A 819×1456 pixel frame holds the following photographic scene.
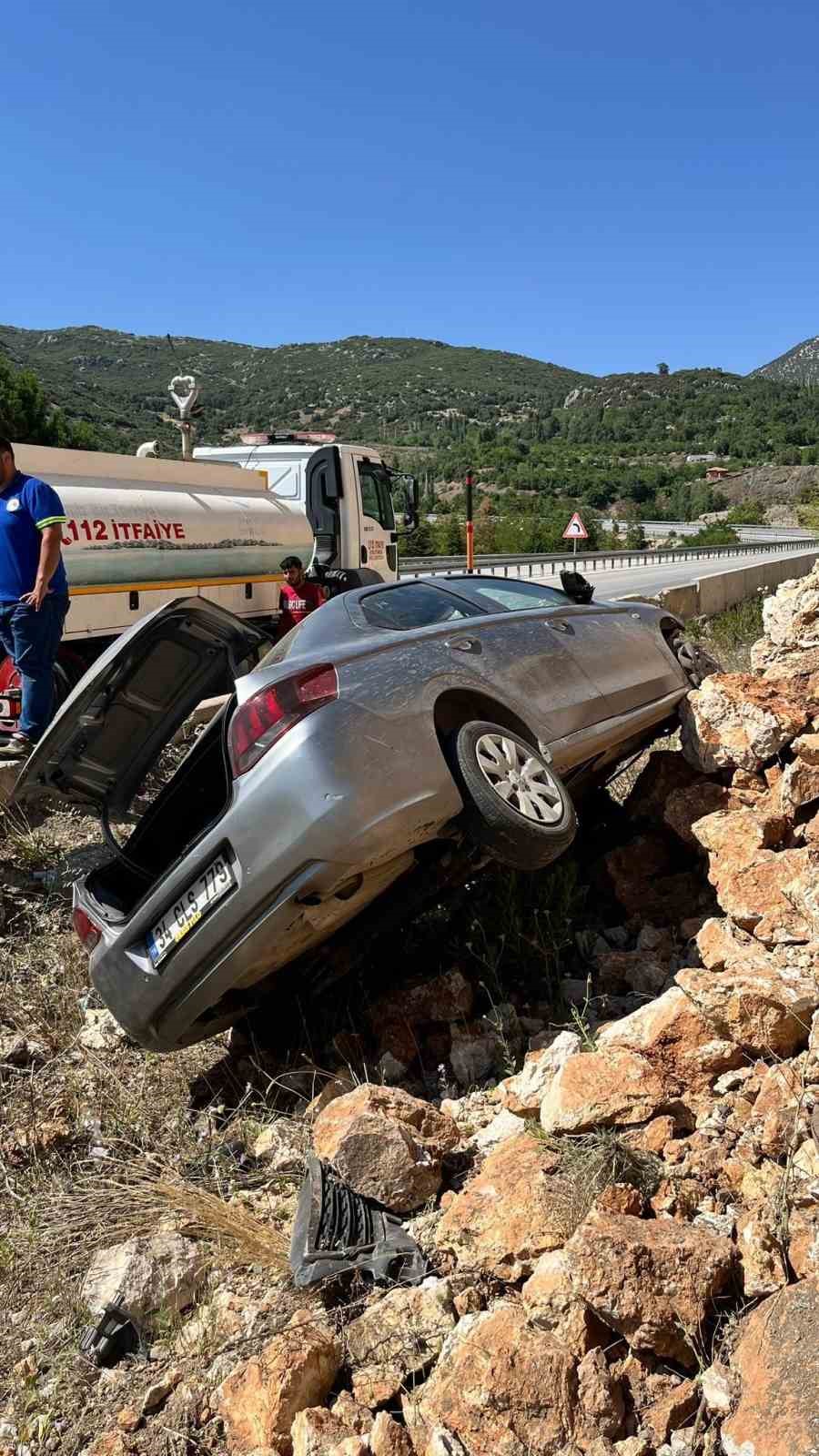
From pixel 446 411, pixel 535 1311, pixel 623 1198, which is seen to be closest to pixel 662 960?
pixel 623 1198

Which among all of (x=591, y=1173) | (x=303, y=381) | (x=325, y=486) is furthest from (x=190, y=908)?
(x=303, y=381)

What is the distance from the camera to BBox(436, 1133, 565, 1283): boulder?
2.72 meters

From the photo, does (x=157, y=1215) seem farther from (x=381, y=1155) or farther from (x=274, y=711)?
(x=274, y=711)

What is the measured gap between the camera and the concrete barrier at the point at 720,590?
1490 cm

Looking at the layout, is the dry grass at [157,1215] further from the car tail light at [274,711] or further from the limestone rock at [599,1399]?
the car tail light at [274,711]

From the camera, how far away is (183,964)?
3559mm

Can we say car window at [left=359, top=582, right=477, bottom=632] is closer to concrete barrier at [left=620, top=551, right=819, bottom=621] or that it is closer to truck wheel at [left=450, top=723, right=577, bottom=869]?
truck wheel at [left=450, top=723, right=577, bottom=869]

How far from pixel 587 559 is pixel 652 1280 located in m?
45.2

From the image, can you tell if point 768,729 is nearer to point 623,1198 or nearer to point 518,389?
point 623,1198

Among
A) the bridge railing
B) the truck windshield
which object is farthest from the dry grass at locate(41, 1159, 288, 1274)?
the bridge railing

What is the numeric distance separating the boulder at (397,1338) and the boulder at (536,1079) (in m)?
0.67

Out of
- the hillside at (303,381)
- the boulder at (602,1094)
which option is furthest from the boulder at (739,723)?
the hillside at (303,381)

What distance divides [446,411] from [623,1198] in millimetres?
137842

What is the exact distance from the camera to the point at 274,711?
359cm
